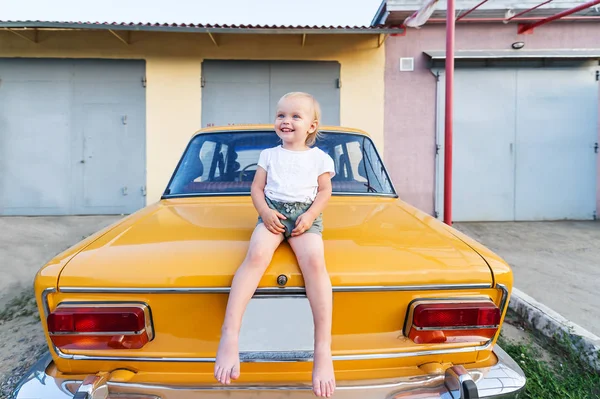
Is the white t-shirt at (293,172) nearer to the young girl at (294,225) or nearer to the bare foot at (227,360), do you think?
the young girl at (294,225)

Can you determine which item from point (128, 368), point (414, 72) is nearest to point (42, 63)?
point (414, 72)

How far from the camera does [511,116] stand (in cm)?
730

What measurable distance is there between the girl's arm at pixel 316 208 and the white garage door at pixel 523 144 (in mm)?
6177

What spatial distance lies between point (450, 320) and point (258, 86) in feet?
21.3

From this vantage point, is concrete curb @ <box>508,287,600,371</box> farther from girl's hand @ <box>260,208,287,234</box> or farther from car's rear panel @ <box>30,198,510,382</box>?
girl's hand @ <box>260,208,287,234</box>

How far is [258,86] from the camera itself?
723cm

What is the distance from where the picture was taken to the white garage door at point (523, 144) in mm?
7246

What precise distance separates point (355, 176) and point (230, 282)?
57.8 inches

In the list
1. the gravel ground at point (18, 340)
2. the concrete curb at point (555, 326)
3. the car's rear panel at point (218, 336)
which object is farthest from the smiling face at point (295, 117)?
the concrete curb at point (555, 326)

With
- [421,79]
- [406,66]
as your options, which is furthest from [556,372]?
[406,66]

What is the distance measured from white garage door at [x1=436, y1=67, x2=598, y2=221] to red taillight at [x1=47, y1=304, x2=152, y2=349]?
6.82m

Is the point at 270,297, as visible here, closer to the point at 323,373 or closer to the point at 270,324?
the point at 270,324

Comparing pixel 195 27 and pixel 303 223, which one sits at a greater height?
pixel 195 27

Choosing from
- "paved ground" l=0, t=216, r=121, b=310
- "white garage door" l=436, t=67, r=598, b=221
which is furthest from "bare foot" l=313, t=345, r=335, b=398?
"white garage door" l=436, t=67, r=598, b=221
